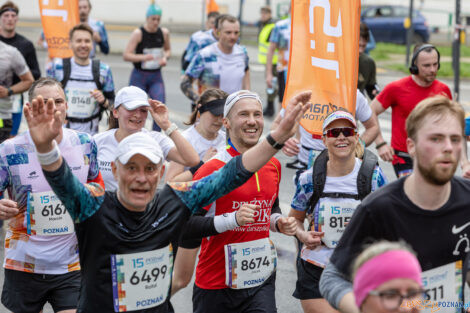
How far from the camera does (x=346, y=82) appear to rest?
5.43 metres

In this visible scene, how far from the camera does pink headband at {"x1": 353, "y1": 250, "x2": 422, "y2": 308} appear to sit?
2471 millimetres

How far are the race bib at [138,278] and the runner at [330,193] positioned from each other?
1.40 m

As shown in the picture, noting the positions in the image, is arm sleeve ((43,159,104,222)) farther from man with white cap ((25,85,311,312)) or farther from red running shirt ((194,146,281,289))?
red running shirt ((194,146,281,289))

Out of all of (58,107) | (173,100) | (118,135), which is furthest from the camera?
(173,100)

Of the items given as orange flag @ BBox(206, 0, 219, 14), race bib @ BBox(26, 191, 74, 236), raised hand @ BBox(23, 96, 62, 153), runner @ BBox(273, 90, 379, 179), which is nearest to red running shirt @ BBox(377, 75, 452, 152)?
runner @ BBox(273, 90, 379, 179)

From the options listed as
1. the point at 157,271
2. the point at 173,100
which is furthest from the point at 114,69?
the point at 157,271

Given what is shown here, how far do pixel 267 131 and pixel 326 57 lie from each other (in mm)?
7580

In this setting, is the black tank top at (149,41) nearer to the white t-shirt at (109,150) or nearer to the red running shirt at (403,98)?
the red running shirt at (403,98)

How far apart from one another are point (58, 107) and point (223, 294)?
1.64 meters

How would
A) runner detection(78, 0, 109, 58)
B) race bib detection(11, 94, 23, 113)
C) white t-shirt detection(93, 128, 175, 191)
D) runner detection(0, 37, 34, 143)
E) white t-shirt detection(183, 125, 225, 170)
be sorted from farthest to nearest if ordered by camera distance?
runner detection(78, 0, 109, 58)
race bib detection(11, 94, 23, 113)
runner detection(0, 37, 34, 143)
white t-shirt detection(183, 125, 225, 170)
white t-shirt detection(93, 128, 175, 191)

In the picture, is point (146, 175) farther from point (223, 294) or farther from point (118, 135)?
point (118, 135)

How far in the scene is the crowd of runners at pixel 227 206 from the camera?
3.34 metres

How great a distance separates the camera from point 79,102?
27.0 ft

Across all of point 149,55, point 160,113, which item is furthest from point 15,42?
point 160,113
